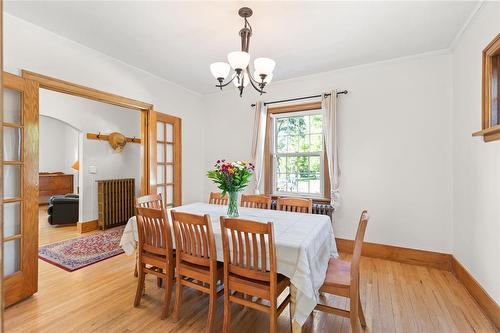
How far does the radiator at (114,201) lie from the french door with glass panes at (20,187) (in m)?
2.62

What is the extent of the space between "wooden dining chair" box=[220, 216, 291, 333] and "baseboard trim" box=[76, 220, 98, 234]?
4.23 metres

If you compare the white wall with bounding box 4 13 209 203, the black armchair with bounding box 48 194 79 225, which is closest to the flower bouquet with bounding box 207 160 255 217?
the white wall with bounding box 4 13 209 203

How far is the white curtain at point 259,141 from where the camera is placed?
13.5 feet

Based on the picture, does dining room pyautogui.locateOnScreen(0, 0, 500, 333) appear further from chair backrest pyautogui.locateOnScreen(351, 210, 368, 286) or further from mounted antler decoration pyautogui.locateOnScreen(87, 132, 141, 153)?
mounted antler decoration pyautogui.locateOnScreen(87, 132, 141, 153)

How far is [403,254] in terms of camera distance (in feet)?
10.7

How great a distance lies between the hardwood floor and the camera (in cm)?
199

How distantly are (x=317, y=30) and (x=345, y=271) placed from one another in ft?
7.71

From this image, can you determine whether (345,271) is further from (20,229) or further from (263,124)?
(20,229)

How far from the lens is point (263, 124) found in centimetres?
415

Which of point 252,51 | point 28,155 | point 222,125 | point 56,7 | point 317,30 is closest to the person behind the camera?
point 56,7

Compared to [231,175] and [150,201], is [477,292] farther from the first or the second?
[150,201]

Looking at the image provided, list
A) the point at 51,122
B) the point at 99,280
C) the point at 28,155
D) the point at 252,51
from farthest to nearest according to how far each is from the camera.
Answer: the point at 51,122
the point at 252,51
the point at 99,280
the point at 28,155

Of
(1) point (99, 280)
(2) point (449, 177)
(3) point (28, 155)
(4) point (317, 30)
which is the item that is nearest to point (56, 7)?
(3) point (28, 155)

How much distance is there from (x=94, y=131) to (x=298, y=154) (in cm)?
422
